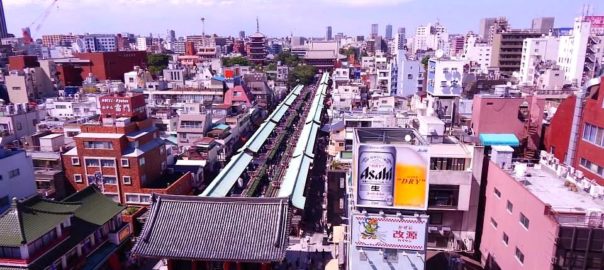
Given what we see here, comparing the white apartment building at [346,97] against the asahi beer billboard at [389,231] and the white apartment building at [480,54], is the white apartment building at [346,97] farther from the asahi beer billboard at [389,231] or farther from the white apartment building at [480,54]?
the white apartment building at [480,54]

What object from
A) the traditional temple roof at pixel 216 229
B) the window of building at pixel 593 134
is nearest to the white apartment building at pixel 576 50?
the window of building at pixel 593 134

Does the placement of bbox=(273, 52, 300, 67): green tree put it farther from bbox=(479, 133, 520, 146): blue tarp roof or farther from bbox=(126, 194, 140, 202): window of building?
bbox=(479, 133, 520, 146): blue tarp roof

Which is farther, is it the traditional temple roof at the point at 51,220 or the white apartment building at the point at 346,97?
the white apartment building at the point at 346,97

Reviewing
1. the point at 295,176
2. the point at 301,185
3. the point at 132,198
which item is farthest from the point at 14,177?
the point at 301,185

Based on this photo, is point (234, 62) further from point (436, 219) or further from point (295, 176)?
point (436, 219)

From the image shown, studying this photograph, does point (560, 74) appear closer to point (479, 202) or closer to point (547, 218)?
point (479, 202)

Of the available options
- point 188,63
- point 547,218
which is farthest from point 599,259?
point 188,63
